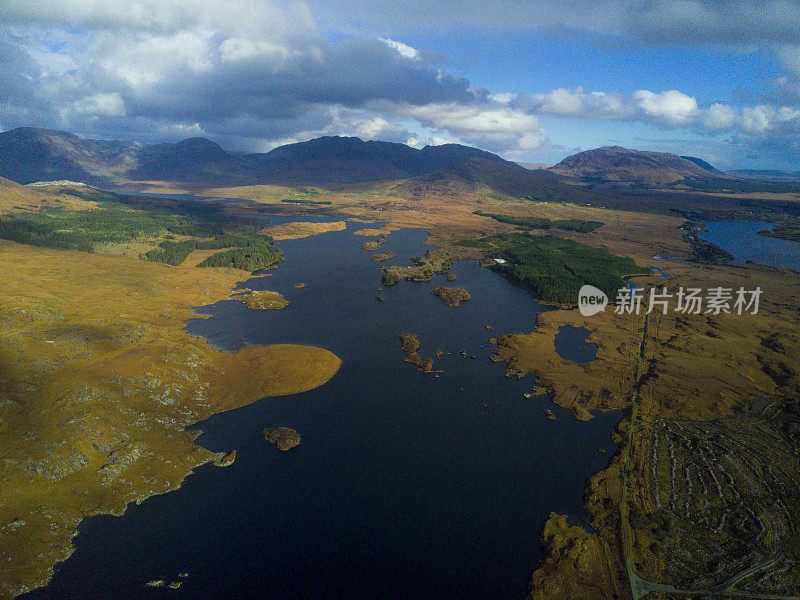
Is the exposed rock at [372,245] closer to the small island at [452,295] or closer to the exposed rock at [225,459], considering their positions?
the small island at [452,295]

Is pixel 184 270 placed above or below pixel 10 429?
above

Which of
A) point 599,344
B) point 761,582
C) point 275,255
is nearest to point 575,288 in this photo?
point 599,344

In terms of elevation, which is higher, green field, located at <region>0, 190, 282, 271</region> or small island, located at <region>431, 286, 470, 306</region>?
green field, located at <region>0, 190, 282, 271</region>

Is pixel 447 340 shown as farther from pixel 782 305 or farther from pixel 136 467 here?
pixel 782 305

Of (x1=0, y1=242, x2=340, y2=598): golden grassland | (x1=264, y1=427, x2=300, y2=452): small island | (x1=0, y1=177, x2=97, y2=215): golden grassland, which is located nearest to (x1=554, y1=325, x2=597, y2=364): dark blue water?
(x1=0, y1=242, x2=340, y2=598): golden grassland

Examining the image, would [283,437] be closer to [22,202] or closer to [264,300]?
[264,300]

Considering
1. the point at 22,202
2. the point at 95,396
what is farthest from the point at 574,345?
the point at 22,202

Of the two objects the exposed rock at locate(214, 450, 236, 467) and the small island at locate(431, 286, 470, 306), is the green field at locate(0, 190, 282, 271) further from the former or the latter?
the exposed rock at locate(214, 450, 236, 467)
